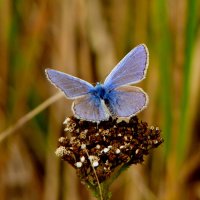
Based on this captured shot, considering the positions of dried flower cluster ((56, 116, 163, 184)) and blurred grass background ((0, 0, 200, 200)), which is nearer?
dried flower cluster ((56, 116, 163, 184))

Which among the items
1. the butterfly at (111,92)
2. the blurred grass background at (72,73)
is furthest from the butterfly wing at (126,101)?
the blurred grass background at (72,73)

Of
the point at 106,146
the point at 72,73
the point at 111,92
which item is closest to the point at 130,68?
the point at 111,92

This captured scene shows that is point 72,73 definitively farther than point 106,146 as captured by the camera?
Yes

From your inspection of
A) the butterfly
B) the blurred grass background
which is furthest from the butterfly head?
the blurred grass background

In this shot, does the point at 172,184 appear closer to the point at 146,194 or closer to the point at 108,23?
the point at 146,194

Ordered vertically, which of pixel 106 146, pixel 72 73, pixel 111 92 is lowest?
pixel 106 146

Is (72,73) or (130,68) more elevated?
(72,73)

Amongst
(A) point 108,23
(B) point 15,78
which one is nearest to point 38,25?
(B) point 15,78

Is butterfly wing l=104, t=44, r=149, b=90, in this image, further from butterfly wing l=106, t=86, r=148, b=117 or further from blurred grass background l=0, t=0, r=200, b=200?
blurred grass background l=0, t=0, r=200, b=200

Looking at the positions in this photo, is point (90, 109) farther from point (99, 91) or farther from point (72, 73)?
point (72, 73)
